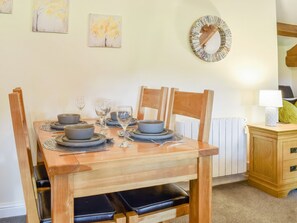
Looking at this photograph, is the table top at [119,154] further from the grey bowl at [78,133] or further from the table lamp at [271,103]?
the table lamp at [271,103]

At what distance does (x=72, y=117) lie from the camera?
1.82 meters

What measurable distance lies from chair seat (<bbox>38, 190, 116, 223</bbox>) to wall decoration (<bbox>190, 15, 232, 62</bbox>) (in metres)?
1.96

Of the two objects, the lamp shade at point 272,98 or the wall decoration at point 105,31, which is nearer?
the wall decoration at point 105,31

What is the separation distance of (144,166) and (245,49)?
2.42 metres

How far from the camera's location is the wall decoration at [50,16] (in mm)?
2195

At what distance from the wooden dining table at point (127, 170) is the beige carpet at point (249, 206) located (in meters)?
1.03

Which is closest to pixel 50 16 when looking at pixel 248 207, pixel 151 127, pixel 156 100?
pixel 156 100

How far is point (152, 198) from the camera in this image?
1334 mm

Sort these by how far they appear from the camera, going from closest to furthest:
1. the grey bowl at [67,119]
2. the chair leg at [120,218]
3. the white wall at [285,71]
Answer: the chair leg at [120,218]
the grey bowl at [67,119]
the white wall at [285,71]

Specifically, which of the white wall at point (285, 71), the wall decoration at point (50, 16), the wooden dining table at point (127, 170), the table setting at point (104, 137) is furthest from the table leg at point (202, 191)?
the white wall at point (285, 71)

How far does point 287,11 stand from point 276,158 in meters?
2.39

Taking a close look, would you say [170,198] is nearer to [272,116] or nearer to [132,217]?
[132,217]

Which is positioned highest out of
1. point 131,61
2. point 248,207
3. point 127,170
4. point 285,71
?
point 285,71

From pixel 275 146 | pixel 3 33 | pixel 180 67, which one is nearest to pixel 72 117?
pixel 3 33
